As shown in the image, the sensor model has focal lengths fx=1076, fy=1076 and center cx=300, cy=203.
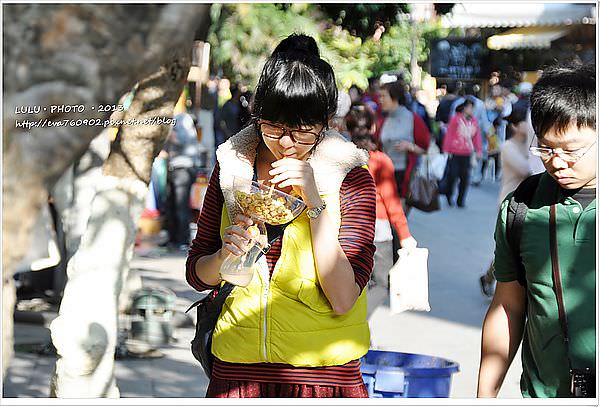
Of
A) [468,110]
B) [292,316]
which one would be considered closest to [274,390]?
[292,316]

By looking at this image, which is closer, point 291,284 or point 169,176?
point 291,284

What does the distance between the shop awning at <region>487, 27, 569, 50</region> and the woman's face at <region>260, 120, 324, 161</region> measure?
73.2 feet

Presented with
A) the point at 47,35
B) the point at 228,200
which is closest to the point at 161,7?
the point at 47,35

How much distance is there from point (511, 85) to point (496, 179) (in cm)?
549

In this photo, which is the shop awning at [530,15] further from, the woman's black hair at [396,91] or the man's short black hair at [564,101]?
the man's short black hair at [564,101]

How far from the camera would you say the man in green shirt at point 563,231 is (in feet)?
8.98

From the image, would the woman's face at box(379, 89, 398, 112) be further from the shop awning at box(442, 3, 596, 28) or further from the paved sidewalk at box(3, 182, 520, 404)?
the shop awning at box(442, 3, 596, 28)

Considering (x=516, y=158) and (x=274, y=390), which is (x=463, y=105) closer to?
(x=516, y=158)

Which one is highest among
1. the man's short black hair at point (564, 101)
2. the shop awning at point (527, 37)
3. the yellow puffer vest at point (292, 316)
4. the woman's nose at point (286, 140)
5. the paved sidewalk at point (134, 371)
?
the shop awning at point (527, 37)

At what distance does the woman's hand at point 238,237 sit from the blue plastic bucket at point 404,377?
55.1 inches

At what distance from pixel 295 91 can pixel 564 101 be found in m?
0.70

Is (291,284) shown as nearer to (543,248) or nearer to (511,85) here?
(543,248)

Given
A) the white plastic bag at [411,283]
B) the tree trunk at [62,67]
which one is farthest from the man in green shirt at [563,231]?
the white plastic bag at [411,283]
